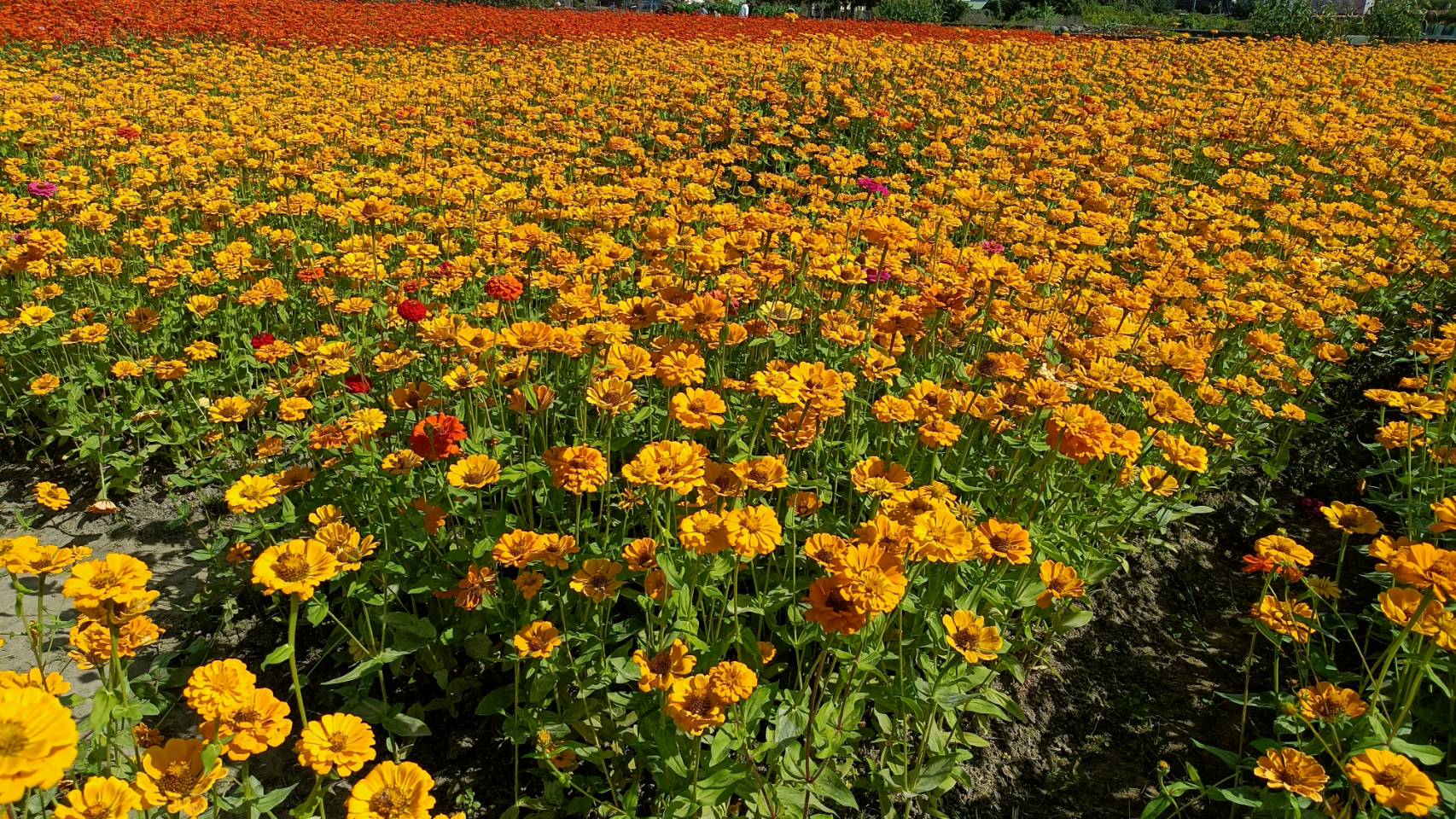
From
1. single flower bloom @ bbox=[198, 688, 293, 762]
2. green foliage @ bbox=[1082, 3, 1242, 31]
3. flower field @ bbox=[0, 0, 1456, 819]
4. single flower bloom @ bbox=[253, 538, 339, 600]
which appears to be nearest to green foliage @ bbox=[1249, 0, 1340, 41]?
green foliage @ bbox=[1082, 3, 1242, 31]

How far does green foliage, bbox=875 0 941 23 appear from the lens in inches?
1168

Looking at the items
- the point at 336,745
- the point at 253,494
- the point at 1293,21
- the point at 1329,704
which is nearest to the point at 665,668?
the point at 336,745

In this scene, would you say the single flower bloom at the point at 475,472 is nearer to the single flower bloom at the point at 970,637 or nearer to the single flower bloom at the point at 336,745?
the single flower bloom at the point at 336,745

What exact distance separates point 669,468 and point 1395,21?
94.7ft

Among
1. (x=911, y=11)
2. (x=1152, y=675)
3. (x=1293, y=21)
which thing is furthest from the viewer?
(x=911, y=11)

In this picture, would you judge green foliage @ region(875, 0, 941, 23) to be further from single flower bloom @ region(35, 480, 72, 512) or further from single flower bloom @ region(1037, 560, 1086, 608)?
single flower bloom @ region(35, 480, 72, 512)

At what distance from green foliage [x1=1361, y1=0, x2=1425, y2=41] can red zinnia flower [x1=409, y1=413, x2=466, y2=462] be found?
2768 centimetres

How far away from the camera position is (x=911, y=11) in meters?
30.2

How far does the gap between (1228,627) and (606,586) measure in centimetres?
315

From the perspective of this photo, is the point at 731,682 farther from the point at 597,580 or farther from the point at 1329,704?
the point at 1329,704

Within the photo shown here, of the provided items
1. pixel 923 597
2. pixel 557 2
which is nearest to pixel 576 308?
pixel 923 597

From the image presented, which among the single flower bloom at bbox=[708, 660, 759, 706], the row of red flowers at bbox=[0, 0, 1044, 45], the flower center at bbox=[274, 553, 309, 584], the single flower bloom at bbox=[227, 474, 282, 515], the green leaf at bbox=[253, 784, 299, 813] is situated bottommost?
the green leaf at bbox=[253, 784, 299, 813]

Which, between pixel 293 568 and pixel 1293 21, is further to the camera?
pixel 1293 21

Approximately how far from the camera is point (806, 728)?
2254mm
